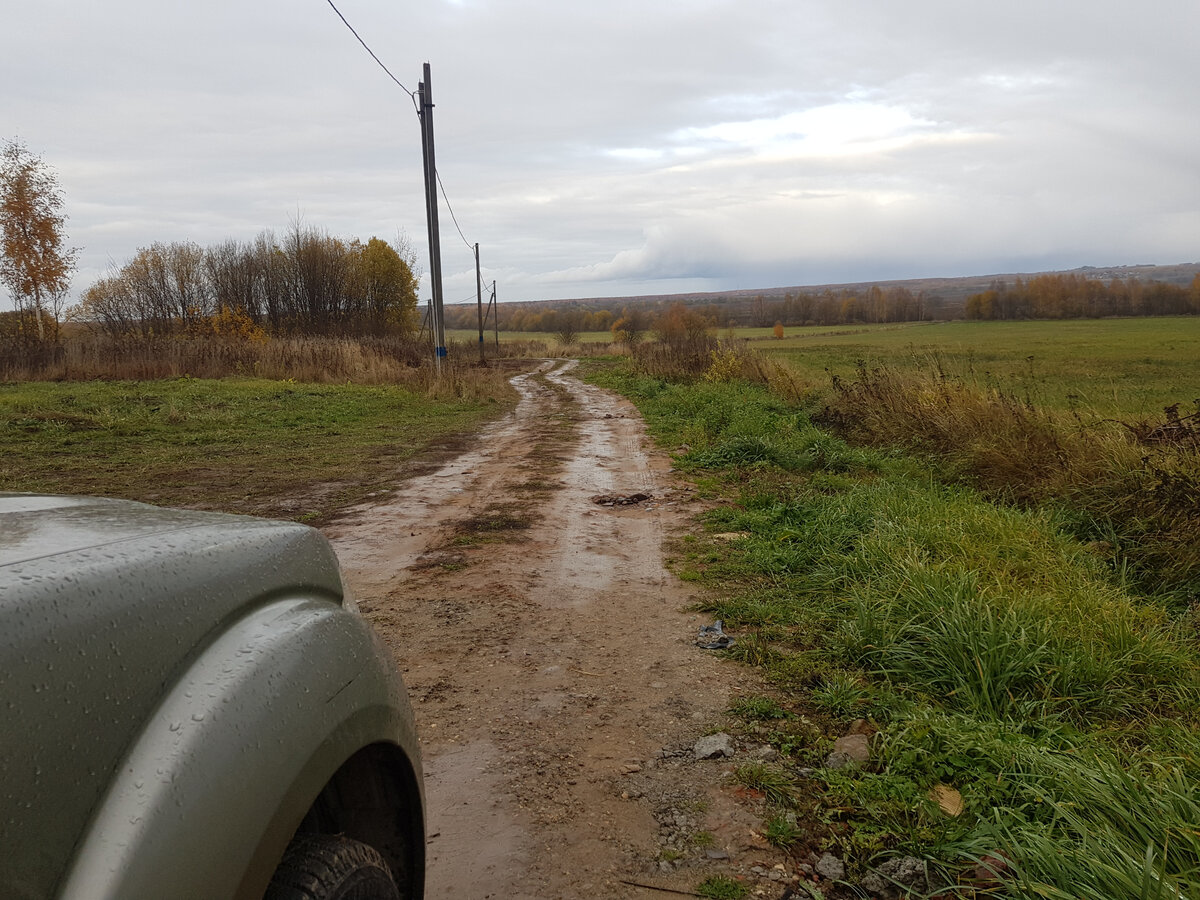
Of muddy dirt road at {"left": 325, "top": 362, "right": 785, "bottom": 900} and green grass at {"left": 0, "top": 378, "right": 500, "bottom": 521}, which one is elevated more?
green grass at {"left": 0, "top": 378, "right": 500, "bottom": 521}

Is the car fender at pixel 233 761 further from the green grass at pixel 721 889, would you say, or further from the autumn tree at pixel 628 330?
the autumn tree at pixel 628 330

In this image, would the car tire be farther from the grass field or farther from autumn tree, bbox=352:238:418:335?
autumn tree, bbox=352:238:418:335

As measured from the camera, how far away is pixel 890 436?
40.1 ft

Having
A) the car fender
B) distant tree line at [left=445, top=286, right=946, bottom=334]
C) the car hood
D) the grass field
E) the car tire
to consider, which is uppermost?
distant tree line at [left=445, top=286, right=946, bottom=334]

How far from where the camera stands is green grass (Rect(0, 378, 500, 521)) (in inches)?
361

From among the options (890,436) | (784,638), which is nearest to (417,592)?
(784,638)

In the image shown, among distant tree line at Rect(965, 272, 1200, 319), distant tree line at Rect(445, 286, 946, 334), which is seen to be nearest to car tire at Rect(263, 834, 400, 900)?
distant tree line at Rect(965, 272, 1200, 319)

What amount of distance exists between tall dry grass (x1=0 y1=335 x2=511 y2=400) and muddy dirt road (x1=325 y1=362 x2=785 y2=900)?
583 inches

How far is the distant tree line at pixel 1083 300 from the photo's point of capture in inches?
3433

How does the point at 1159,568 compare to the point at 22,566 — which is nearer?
the point at 22,566

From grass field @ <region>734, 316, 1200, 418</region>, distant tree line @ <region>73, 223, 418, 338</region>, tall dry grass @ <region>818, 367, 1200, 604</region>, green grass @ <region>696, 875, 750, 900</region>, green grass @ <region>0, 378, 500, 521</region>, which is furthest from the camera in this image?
distant tree line @ <region>73, 223, 418, 338</region>

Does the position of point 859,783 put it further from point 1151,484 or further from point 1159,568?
point 1151,484

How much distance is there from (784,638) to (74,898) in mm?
4251

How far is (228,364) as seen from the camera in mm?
25078
